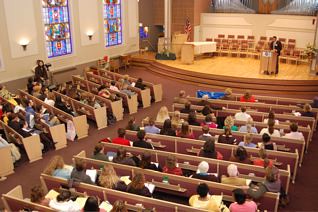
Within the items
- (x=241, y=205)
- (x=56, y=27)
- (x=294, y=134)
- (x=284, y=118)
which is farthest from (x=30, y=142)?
(x=56, y=27)

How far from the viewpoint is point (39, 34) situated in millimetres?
12609

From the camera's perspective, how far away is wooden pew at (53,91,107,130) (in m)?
9.53

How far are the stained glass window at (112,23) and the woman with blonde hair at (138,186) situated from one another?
455 inches

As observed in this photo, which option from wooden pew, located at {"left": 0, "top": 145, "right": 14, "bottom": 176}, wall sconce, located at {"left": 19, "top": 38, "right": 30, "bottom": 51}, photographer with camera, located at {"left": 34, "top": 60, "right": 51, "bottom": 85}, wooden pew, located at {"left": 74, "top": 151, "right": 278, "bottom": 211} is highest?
wall sconce, located at {"left": 19, "top": 38, "right": 30, "bottom": 51}

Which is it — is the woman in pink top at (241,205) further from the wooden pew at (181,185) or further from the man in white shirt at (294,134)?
the man in white shirt at (294,134)

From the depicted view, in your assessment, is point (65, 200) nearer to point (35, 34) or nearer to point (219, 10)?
point (35, 34)

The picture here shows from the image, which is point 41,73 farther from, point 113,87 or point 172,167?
point 172,167

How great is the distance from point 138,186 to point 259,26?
13.4 meters

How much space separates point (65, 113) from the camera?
9000 millimetres

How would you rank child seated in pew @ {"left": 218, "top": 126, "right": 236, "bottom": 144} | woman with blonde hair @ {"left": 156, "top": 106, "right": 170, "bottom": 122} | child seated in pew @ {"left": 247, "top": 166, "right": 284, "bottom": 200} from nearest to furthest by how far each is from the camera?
child seated in pew @ {"left": 247, "top": 166, "right": 284, "bottom": 200}, child seated in pew @ {"left": 218, "top": 126, "right": 236, "bottom": 144}, woman with blonde hair @ {"left": 156, "top": 106, "right": 170, "bottom": 122}

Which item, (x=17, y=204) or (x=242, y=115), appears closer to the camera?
(x=17, y=204)

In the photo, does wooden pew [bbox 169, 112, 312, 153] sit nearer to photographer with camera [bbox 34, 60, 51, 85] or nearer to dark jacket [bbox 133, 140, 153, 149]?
dark jacket [bbox 133, 140, 153, 149]

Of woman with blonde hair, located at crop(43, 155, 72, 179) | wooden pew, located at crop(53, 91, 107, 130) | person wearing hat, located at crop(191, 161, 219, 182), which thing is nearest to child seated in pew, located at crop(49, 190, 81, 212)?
woman with blonde hair, located at crop(43, 155, 72, 179)

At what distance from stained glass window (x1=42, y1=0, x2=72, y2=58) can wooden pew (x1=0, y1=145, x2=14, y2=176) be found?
21.6 ft
